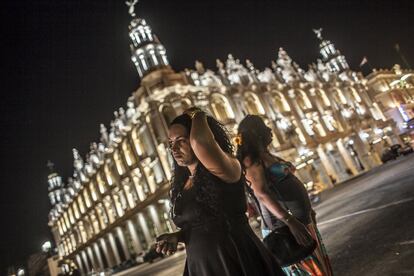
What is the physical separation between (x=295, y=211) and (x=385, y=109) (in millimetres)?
55387

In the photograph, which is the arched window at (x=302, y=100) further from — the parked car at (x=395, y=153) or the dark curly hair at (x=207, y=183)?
the dark curly hair at (x=207, y=183)

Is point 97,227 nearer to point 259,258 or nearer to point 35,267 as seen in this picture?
point 35,267

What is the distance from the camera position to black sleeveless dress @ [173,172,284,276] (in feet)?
5.84

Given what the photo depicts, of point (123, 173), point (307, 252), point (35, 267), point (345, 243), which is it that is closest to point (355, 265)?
point (345, 243)

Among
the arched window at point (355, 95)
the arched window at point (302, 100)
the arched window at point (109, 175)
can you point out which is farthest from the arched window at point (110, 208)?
the arched window at point (355, 95)

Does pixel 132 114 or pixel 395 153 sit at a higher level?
pixel 132 114

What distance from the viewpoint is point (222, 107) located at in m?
32.8

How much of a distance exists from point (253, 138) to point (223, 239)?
1469 millimetres

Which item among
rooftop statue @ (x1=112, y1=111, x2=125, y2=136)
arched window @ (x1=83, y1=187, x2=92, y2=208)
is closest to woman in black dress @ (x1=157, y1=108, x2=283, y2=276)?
rooftop statue @ (x1=112, y1=111, x2=125, y2=136)

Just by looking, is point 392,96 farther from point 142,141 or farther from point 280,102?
point 142,141

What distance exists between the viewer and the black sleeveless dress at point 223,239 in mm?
1779

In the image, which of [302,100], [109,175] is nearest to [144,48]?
[109,175]

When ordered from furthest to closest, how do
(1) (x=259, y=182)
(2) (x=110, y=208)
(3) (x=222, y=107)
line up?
(2) (x=110, y=208) → (3) (x=222, y=107) → (1) (x=259, y=182)

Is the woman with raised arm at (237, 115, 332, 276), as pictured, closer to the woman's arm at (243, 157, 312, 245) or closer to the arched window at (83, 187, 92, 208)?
the woman's arm at (243, 157, 312, 245)
